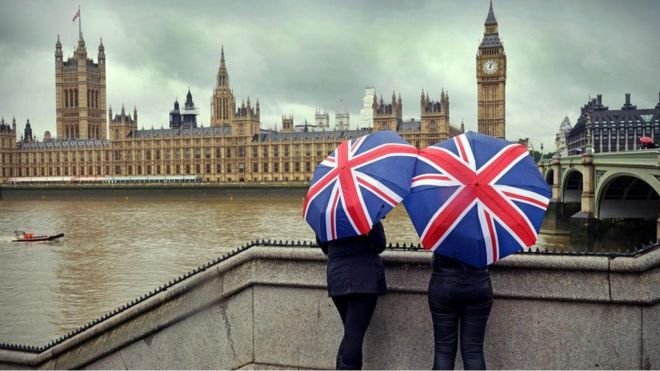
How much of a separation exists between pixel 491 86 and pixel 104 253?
67123 mm

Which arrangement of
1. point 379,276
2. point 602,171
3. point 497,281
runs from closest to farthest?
1. point 379,276
2. point 497,281
3. point 602,171

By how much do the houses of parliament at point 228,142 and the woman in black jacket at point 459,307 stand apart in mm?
70558

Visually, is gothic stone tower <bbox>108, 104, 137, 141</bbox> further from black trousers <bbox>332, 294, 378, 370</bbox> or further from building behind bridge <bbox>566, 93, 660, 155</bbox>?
black trousers <bbox>332, 294, 378, 370</bbox>

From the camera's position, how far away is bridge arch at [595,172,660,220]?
26.1m

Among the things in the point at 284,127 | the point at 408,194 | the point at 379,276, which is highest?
the point at 284,127

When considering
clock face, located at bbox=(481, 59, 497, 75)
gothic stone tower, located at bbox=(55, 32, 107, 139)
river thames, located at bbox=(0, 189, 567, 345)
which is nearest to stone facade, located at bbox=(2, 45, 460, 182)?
clock face, located at bbox=(481, 59, 497, 75)

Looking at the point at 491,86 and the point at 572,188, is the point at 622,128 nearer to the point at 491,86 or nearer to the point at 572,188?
the point at 491,86

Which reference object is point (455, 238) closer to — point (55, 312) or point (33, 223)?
point (55, 312)

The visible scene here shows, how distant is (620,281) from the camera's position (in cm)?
459

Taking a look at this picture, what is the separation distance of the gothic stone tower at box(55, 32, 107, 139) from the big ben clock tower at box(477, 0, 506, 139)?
6537cm

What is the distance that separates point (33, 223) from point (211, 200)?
982 inches

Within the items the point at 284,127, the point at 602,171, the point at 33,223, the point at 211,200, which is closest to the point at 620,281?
the point at 602,171

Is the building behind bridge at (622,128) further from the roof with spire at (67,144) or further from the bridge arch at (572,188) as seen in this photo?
the roof with spire at (67,144)

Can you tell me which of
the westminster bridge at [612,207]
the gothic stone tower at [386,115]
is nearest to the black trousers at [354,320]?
the westminster bridge at [612,207]
